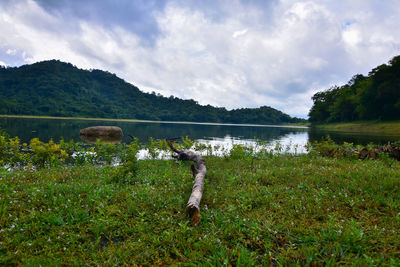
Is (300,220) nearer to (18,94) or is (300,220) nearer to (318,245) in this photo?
(318,245)

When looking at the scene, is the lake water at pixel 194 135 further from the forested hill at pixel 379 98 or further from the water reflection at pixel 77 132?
the forested hill at pixel 379 98

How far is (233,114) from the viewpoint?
17075cm

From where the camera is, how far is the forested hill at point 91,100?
11607 centimetres

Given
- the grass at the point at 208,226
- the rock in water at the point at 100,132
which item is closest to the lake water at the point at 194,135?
the rock in water at the point at 100,132

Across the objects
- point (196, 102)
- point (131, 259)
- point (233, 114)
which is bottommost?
point (131, 259)

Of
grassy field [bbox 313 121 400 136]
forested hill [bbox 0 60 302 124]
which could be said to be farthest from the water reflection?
forested hill [bbox 0 60 302 124]

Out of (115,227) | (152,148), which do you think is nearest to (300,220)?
(115,227)

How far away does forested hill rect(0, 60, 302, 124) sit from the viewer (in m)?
116

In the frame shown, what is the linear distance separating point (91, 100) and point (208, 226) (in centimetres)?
17059

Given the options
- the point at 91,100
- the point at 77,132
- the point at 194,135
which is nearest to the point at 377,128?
the point at 194,135

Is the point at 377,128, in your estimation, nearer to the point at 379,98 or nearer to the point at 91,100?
the point at 379,98

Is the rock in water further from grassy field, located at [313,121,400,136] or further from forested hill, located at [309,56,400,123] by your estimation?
forested hill, located at [309,56,400,123]

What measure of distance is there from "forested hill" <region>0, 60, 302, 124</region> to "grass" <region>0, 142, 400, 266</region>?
121m

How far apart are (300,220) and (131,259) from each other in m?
3.42
